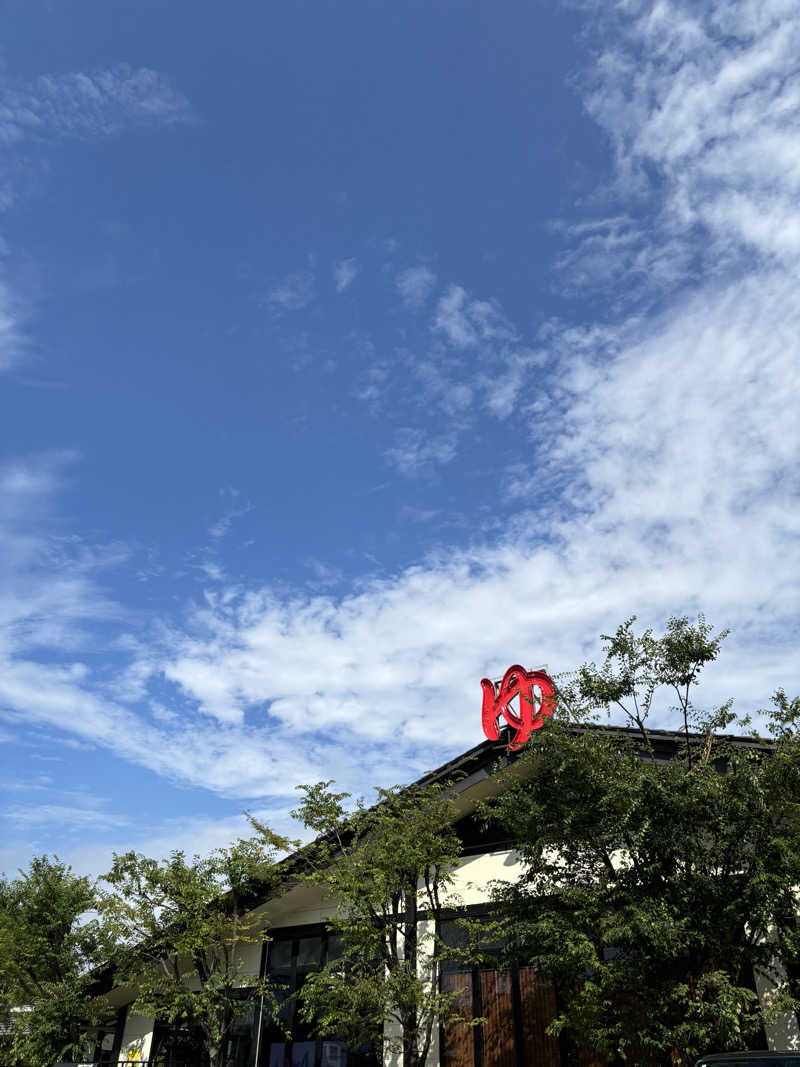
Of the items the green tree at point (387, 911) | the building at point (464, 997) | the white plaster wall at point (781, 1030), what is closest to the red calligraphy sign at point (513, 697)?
the building at point (464, 997)

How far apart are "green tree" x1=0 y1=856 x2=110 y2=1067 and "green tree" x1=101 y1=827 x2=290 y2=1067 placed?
3.22 meters

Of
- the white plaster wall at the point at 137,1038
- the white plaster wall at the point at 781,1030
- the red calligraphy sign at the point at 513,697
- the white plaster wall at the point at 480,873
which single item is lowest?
the white plaster wall at the point at 137,1038

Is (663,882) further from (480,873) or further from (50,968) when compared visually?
(50,968)

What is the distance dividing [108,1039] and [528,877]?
19.7m

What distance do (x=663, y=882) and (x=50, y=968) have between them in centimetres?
1938

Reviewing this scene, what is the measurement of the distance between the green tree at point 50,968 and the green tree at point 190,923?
10.6ft

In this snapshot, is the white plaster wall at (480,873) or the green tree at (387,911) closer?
the green tree at (387,911)

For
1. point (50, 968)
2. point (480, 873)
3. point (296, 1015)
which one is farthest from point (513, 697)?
point (50, 968)

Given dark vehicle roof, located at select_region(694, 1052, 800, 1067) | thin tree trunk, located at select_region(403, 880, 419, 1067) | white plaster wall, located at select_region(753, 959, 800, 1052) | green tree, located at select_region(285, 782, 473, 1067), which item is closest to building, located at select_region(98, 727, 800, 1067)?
white plaster wall, located at select_region(753, 959, 800, 1052)

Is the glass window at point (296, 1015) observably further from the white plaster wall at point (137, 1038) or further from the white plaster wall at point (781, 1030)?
the white plaster wall at point (781, 1030)

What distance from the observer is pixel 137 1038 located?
84.2ft

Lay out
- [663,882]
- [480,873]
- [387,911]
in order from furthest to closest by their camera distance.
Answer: [480,873] < [387,911] < [663,882]

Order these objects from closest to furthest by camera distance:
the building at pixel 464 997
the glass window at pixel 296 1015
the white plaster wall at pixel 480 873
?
the building at pixel 464 997
the white plaster wall at pixel 480 873
the glass window at pixel 296 1015

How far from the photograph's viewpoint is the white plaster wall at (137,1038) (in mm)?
25234
